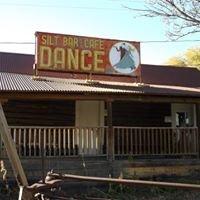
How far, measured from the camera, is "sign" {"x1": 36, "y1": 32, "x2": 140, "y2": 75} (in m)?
20.3

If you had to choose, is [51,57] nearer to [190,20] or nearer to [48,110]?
[48,110]

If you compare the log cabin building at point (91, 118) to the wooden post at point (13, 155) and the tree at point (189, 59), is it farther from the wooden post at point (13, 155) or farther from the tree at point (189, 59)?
the tree at point (189, 59)

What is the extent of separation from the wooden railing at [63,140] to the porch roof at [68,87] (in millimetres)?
1328

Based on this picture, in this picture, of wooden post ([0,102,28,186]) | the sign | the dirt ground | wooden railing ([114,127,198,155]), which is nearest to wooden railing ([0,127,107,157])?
wooden railing ([114,127,198,155])

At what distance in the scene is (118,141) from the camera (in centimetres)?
1998

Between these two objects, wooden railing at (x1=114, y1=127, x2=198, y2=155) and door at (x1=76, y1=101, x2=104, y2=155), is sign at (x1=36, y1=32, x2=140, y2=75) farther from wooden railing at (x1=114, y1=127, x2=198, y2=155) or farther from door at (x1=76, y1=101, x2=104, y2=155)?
wooden railing at (x1=114, y1=127, x2=198, y2=155)

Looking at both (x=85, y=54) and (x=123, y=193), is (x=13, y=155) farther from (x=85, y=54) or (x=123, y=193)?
(x=85, y=54)

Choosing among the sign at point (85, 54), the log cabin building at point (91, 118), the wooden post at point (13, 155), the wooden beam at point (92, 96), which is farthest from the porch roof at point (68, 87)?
the wooden post at point (13, 155)

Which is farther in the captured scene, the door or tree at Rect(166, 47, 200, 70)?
tree at Rect(166, 47, 200, 70)

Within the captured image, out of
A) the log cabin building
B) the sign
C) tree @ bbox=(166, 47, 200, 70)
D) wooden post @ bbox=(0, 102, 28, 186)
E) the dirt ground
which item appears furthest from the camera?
tree @ bbox=(166, 47, 200, 70)

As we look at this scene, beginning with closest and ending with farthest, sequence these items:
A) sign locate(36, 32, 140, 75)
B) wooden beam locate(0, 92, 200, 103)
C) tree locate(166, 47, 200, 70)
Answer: wooden beam locate(0, 92, 200, 103)
sign locate(36, 32, 140, 75)
tree locate(166, 47, 200, 70)

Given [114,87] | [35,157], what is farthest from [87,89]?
[35,157]

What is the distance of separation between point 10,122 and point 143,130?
214 inches

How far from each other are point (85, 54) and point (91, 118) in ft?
9.37
